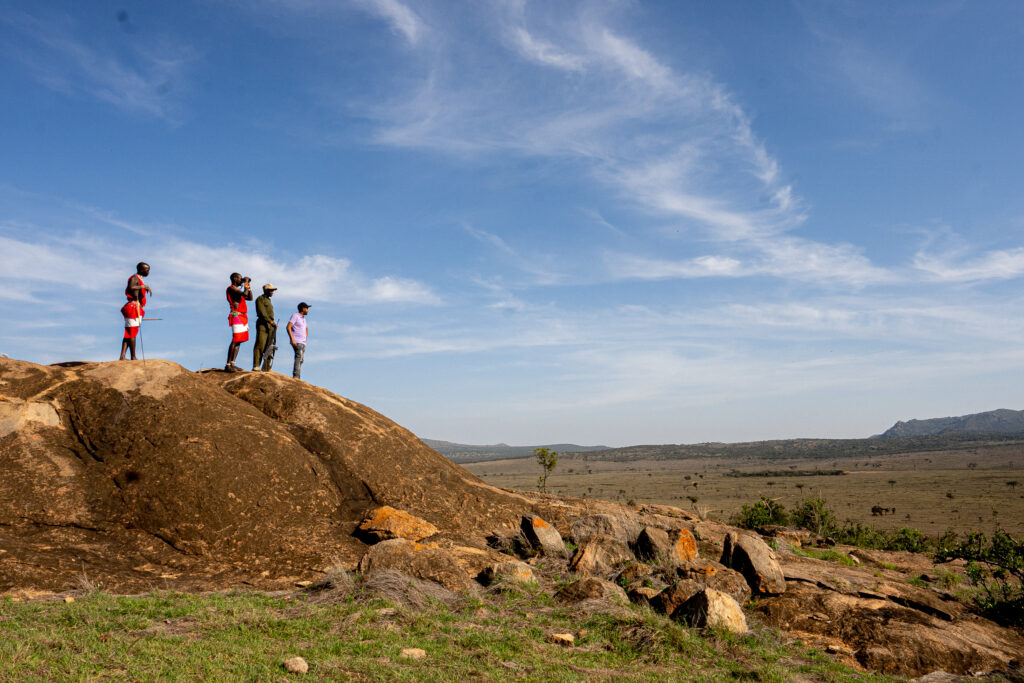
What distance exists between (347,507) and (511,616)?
14.7 feet

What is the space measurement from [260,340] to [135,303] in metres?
2.86

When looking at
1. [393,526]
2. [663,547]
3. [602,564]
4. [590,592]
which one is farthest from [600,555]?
[393,526]

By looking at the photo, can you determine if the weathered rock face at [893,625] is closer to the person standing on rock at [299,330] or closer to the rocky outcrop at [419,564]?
the rocky outcrop at [419,564]

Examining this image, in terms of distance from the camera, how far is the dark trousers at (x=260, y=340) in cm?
1559

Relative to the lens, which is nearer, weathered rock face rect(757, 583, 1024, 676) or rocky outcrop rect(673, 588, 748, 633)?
weathered rock face rect(757, 583, 1024, 676)

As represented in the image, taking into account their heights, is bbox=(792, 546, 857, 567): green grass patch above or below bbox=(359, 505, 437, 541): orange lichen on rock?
below

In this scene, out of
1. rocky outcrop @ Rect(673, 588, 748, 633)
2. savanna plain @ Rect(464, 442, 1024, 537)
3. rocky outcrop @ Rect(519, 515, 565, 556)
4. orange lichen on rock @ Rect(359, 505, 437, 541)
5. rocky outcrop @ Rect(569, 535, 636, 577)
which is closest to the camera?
rocky outcrop @ Rect(673, 588, 748, 633)

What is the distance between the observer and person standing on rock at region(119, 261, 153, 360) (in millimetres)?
13492

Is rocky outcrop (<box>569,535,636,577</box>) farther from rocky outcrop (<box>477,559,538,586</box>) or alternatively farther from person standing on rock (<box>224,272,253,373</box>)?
person standing on rock (<box>224,272,253,373</box>)

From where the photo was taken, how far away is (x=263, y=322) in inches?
609

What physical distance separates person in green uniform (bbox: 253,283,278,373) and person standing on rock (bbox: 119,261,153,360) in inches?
91.7

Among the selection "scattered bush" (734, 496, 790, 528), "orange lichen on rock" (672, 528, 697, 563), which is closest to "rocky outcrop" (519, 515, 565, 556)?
"orange lichen on rock" (672, 528, 697, 563)

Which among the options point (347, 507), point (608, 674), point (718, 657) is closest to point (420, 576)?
point (347, 507)

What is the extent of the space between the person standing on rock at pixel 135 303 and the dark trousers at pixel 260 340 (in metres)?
2.52
